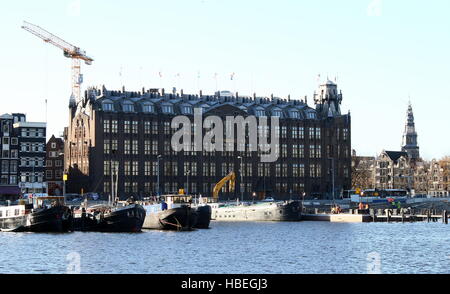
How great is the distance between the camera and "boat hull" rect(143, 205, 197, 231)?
111 metres

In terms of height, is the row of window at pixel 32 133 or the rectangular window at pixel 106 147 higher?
the row of window at pixel 32 133

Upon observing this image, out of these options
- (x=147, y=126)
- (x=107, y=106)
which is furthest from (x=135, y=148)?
(x=107, y=106)

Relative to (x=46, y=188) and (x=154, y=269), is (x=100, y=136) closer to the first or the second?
(x=46, y=188)

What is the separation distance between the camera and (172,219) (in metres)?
111

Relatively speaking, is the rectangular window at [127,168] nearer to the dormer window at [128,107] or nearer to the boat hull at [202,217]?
the dormer window at [128,107]

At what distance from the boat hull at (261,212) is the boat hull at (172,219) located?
3757 cm

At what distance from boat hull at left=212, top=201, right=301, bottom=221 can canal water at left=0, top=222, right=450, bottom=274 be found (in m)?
37.2

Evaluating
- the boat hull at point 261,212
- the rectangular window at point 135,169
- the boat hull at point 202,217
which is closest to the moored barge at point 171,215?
the boat hull at point 202,217

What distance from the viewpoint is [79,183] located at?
7746 inches

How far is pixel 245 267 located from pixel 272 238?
115ft

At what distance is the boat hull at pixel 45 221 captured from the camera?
4045 inches

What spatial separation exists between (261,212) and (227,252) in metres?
71.0

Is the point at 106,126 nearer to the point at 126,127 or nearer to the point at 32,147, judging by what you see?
the point at 126,127
